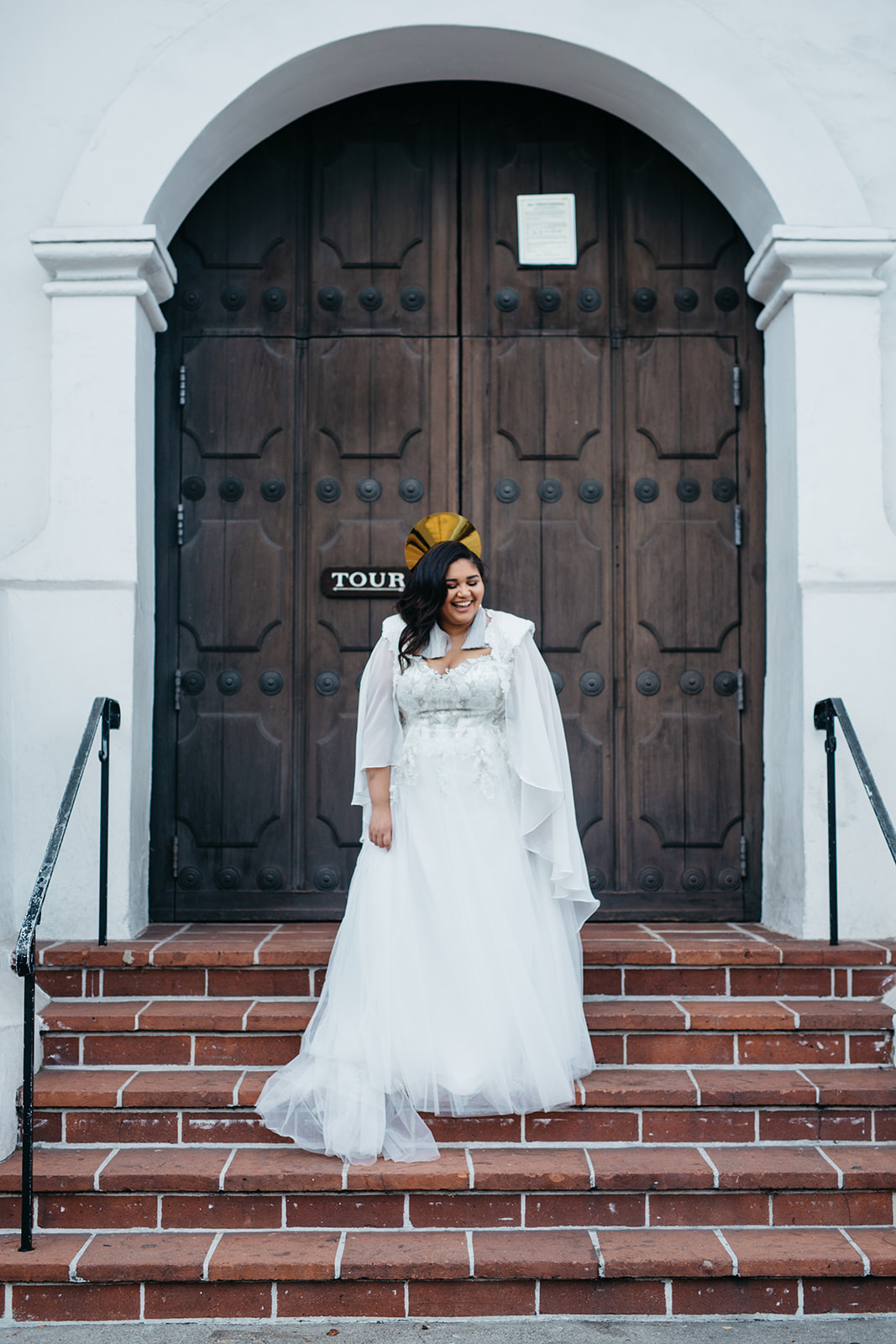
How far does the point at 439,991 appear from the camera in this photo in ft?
11.4

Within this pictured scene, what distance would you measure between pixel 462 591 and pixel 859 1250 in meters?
2.22

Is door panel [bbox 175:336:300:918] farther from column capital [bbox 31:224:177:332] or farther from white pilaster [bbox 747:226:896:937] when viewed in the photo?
white pilaster [bbox 747:226:896:937]

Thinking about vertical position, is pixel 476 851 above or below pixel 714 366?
below

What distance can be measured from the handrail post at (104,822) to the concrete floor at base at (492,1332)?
1490 millimetres

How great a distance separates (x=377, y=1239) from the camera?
319cm

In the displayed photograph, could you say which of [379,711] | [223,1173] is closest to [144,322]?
[379,711]

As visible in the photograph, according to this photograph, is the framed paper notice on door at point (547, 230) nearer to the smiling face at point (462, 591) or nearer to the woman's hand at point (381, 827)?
the smiling face at point (462, 591)

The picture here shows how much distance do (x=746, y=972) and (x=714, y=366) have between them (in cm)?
267

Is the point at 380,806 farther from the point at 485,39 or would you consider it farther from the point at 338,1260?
the point at 485,39

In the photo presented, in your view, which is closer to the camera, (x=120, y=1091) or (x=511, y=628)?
(x=120, y=1091)

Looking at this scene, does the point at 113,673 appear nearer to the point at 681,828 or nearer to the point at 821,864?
the point at 681,828

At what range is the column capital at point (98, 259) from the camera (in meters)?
4.48

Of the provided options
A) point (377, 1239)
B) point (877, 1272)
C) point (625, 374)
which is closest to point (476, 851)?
point (377, 1239)

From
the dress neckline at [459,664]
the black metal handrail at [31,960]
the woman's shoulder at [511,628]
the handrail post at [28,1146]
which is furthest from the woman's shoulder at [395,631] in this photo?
the handrail post at [28,1146]
